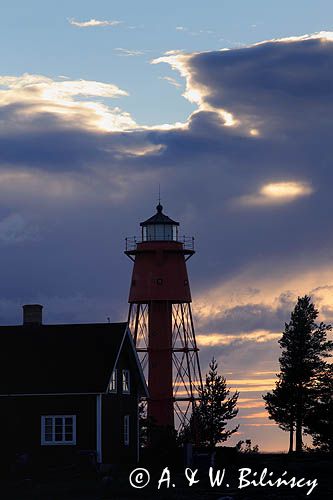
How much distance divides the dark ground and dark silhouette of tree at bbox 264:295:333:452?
89.4ft

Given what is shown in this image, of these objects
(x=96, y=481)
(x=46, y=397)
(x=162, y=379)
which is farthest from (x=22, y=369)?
(x=162, y=379)

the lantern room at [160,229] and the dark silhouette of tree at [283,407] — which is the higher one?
the lantern room at [160,229]

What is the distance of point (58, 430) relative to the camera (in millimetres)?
55781

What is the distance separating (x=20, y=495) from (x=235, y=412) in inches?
1892

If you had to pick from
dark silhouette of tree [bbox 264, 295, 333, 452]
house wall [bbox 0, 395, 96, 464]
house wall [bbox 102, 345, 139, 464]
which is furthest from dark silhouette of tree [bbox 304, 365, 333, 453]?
house wall [bbox 0, 395, 96, 464]

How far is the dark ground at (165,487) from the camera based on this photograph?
44.4m

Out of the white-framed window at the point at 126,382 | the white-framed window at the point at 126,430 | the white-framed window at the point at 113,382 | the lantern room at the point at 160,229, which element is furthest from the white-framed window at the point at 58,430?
the lantern room at the point at 160,229

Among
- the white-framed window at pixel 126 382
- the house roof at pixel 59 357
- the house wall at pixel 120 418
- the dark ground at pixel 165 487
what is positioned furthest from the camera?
the white-framed window at pixel 126 382

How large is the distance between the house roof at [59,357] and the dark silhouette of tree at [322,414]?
1055 inches

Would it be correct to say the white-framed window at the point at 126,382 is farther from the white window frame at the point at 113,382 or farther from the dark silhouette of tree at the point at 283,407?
the dark silhouette of tree at the point at 283,407

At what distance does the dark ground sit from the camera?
44438 millimetres

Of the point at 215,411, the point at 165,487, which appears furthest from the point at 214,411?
the point at 165,487

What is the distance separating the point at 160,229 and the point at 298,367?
14.7 meters

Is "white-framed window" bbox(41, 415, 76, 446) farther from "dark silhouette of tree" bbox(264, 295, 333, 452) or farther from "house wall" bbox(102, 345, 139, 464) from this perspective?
"dark silhouette of tree" bbox(264, 295, 333, 452)
